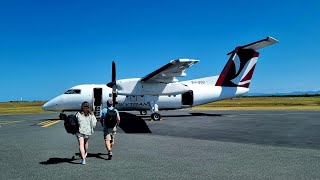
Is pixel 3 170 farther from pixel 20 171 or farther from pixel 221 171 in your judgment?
pixel 221 171

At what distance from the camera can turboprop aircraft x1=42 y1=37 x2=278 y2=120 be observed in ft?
80.6

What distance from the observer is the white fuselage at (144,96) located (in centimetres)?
2579

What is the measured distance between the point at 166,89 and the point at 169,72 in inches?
97.0

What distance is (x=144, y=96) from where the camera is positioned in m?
26.7

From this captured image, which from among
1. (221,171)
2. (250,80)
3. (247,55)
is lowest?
(221,171)

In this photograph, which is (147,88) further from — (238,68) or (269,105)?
(269,105)

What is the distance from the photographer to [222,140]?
46.5ft

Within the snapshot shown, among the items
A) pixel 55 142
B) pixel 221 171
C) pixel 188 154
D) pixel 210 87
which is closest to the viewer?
pixel 221 171

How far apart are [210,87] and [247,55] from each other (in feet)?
15.7

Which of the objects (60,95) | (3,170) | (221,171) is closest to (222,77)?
(60,95)

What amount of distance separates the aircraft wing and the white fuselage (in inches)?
30.5

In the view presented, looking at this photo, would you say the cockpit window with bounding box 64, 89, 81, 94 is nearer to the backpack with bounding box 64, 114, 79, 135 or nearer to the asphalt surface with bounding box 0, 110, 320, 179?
the asphalt surface with bounding box 0, 110, 320, 179

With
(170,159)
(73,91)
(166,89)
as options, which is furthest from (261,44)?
(170,159)

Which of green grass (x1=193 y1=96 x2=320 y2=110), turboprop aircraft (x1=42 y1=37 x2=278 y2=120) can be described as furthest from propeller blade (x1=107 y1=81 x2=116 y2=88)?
green grass (x1=193 y1=96 x2=320 y2=110)
